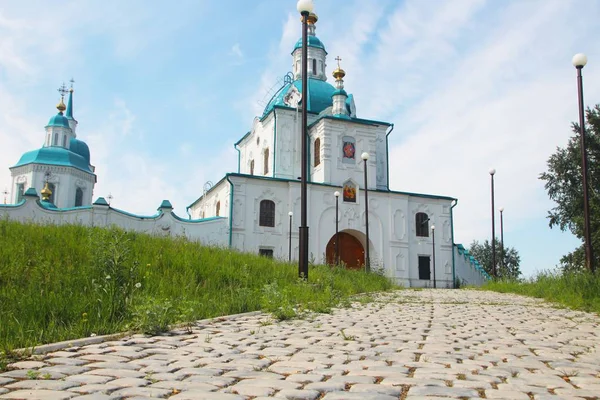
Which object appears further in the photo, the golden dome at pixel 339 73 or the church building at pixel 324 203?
the golden dome at pixel 339 73

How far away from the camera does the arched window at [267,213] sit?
31.5 meters

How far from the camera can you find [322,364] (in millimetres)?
4445

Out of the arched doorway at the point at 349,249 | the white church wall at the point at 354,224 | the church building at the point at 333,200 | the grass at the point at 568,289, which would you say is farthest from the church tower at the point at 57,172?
the grass at the point at 568,289

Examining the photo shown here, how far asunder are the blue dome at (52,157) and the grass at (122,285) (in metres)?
34.4

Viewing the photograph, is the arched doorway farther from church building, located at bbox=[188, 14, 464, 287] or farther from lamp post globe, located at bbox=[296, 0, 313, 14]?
lamp post globe, located at bbox=[296, 0, 313, 14]

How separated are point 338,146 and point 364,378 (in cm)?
3085

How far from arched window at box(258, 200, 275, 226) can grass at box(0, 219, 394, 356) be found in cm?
1878

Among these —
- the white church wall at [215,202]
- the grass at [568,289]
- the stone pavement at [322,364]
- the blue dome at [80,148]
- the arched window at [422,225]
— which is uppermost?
the blue dome at [80,148]

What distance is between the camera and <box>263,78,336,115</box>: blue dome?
3628cm

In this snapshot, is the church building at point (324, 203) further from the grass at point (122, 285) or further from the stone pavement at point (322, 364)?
the stone pavement at point (322, 364)

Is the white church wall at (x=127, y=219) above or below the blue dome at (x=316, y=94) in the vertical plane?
below

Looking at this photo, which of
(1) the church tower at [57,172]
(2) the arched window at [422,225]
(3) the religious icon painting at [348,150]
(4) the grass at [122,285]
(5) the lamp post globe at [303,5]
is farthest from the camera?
(1) the church tower at [57,172]

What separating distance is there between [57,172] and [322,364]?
42.7 metres

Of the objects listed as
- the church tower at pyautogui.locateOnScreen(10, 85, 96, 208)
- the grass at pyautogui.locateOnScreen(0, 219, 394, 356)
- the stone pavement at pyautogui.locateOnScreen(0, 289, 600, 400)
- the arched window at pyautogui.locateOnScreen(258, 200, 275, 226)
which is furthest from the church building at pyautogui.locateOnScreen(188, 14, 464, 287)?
the stone pavement at pyautogui.locateOnScreen(0, 289, 600, 400)
